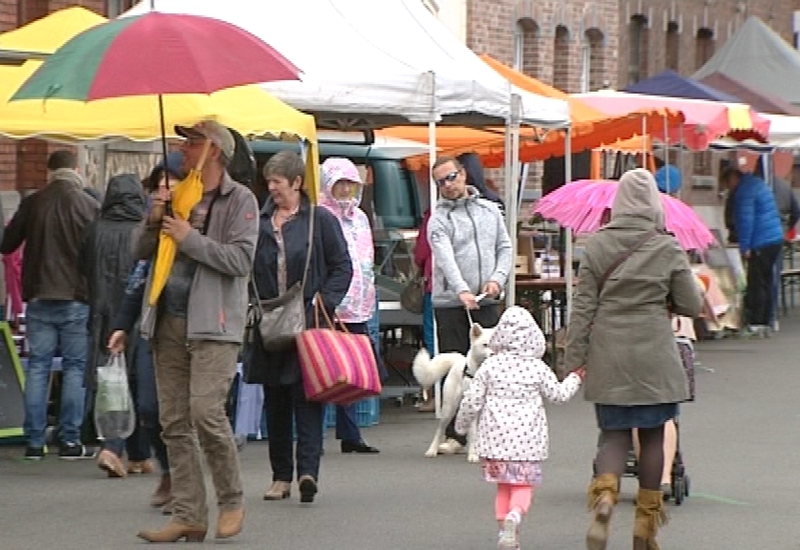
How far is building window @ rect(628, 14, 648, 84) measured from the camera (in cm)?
3728

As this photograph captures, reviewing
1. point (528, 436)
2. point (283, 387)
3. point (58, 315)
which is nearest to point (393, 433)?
point (58, 315)

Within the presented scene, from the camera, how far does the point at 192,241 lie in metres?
9.62

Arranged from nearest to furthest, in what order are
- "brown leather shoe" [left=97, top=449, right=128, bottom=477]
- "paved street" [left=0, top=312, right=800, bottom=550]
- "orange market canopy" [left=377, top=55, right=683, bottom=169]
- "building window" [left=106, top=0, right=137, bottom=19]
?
"paved street" [left=0, top=312, right=800, bottom=550] → "brown leather shoe" [left=97, top=449, right=128, bottom=477] → "orange market canopy" [left=377, top=55, right=683, bottom=169] → "building window" [left=106, top=0, right=137, bottom=19]

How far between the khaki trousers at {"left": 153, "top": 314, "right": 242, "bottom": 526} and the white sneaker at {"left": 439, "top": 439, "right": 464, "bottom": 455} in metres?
4.12

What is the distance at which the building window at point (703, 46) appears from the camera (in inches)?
1566

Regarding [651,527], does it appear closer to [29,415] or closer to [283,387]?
[283,387]

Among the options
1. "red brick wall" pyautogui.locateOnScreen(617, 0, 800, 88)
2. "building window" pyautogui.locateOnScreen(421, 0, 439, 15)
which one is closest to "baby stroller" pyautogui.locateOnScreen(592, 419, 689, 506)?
"building window" pyautogui.locateOnScreen(421, 0, 439, 15)

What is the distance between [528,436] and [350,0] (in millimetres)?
7656

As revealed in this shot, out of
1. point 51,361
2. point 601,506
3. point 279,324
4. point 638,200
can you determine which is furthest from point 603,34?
point 601,506

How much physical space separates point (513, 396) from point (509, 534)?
65 centimetres

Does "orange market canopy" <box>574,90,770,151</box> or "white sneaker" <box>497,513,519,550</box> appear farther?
"orange market canopy" <box>574,90,770,151</box>

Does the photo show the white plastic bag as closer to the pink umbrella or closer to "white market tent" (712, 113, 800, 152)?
the pink umbrella

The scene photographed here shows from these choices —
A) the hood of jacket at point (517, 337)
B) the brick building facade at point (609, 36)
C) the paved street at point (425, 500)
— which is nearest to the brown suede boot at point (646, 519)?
the paved street at point (425, 500)

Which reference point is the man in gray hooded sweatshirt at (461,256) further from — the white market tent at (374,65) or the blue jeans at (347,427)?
the white market tent at (374,65)
